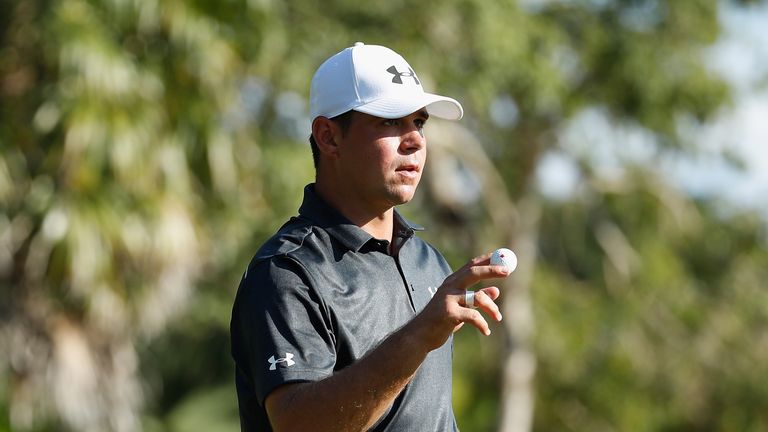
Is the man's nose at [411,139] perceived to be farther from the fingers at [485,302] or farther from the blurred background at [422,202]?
the blurred background at [422,202]

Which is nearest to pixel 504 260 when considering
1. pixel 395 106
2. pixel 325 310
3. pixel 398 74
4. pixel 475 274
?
pixel 475 274

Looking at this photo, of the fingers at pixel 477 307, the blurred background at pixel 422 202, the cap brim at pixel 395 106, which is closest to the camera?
the fingers at pixel 477 307

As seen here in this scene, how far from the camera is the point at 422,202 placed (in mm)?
18906

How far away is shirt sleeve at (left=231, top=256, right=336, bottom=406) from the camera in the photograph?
300 centimetres

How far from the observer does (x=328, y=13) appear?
16.1 metres

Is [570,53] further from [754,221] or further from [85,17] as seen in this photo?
[85,17]

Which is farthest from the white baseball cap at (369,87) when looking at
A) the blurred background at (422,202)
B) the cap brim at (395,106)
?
the blurred background at (422,202)

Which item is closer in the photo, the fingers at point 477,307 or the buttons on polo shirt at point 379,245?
the fingers at point 477,307

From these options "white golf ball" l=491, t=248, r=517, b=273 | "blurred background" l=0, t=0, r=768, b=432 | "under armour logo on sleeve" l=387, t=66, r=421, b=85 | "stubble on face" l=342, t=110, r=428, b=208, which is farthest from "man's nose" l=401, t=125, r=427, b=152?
"blurred background" l=0, t=0, r=768, b=432

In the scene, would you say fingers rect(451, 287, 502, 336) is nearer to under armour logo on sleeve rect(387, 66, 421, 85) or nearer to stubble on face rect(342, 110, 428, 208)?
stubble on face rect(342, 110, 428, 208)

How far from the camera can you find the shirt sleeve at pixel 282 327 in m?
3.00

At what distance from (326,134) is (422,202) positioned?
15.5 m

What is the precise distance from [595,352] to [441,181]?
3.47 m

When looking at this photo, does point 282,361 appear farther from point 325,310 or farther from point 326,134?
point 326,134
